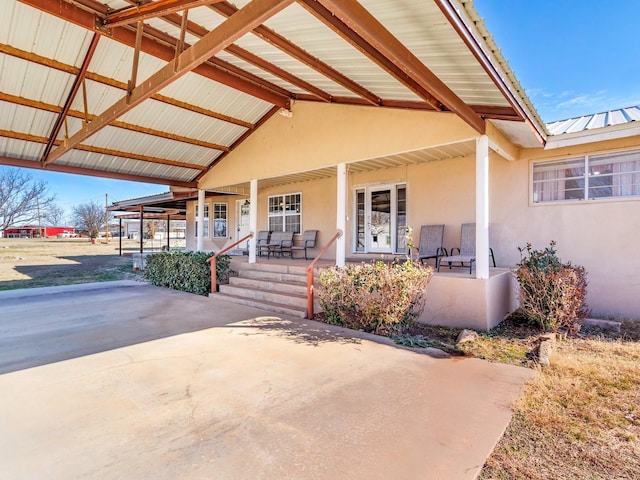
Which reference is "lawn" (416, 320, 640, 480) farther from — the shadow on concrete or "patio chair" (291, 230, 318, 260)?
"patio chair" (291, 230, 318, 260)

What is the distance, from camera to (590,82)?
13.2 metres

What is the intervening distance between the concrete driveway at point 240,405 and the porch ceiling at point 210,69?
325 centimetres

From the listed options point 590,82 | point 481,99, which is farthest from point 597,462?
point 590,82

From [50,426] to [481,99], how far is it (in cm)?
612

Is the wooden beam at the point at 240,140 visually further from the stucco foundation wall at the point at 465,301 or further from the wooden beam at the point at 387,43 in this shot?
the stucco foundation wall at the point at 465,301

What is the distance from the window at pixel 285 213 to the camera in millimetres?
11125

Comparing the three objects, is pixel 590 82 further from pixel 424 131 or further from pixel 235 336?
pixel 235 336

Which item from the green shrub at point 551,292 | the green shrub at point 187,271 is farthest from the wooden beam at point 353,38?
the green shrub at point 187,271

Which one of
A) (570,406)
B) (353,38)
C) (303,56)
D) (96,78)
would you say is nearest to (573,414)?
(570,406)

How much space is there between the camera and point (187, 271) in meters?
9.17

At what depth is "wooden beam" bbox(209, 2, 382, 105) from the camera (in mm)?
4805

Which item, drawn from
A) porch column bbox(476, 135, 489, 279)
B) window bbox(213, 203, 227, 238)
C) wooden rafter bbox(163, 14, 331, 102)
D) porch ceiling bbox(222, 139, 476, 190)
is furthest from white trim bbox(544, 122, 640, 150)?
window bbox(213, 203, 227, 238)

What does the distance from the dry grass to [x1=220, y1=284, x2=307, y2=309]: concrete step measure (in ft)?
13.4

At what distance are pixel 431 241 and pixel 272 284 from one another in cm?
366
